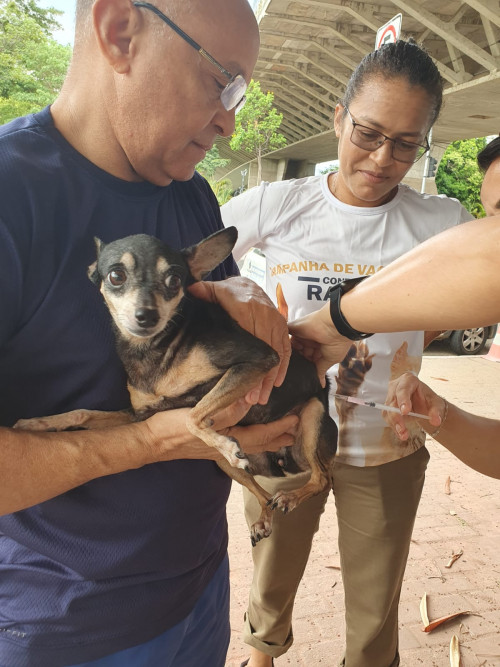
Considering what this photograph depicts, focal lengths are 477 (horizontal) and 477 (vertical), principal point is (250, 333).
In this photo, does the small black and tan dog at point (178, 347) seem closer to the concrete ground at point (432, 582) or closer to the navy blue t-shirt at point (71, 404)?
the navy blue t-shirt at point (71, 404)

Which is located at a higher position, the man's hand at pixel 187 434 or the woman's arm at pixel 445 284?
the woman's arm at pixel 445 284

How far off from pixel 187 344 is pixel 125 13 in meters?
0.90

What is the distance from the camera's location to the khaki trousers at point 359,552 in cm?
222

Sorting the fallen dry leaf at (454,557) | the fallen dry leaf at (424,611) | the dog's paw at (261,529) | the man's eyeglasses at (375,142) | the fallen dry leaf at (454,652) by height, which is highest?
the man's eyeglasses at (375,142)

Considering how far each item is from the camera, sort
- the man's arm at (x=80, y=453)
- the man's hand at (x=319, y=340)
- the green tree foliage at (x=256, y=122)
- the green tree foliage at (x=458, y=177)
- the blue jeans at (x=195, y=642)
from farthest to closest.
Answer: the green tree foliage at (x=256, y=122)
the green tree foliage at (x=458, y=177)
the man's hand at (x=319, y=340)
the blue jeans at (x=195, y=642)
the man's arm at (x=80, y=453)

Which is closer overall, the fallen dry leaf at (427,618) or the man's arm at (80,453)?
the man's arm at (80,453)

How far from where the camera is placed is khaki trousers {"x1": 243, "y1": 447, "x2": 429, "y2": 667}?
7.28 feet

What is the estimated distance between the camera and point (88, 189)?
1209mm

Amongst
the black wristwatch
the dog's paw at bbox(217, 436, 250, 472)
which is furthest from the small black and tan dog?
the black wristwatch

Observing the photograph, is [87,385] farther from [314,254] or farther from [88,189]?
[314,254]

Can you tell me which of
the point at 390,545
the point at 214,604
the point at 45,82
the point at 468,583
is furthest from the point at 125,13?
the point at 45,82

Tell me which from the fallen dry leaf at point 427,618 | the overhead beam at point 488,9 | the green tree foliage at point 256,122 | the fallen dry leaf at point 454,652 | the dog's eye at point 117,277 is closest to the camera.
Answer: the dog's eye at point 117,277

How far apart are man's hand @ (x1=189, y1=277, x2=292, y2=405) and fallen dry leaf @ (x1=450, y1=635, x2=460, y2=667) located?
2.32 metres

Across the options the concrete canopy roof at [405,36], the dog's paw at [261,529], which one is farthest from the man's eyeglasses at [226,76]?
the concrete canopy roof at [405,36]
